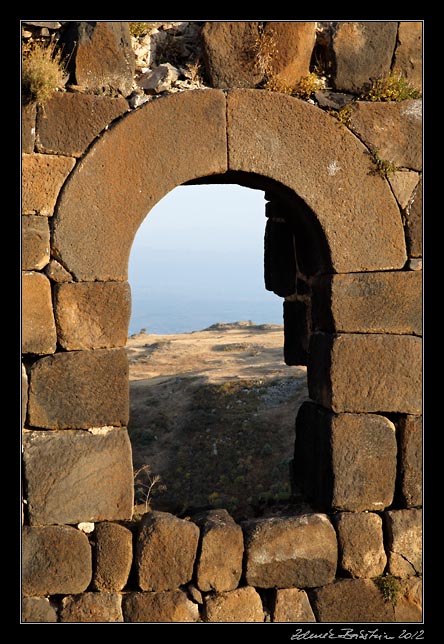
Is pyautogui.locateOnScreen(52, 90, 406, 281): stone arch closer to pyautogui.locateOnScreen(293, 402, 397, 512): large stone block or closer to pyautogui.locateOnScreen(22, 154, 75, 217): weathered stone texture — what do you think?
pyautogui.locateOnScreen(22, 154, 75, 217): weathered stone texture

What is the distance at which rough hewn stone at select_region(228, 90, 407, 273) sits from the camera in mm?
4770

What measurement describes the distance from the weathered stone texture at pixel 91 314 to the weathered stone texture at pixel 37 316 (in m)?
0.06

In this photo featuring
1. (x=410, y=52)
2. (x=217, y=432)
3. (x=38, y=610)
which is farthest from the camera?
(x=217, y=432)

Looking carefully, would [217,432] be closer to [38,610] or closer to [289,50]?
[38,610]

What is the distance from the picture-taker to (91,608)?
14.7 feet

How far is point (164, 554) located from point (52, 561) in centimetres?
70

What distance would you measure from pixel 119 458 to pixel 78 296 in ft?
3.51

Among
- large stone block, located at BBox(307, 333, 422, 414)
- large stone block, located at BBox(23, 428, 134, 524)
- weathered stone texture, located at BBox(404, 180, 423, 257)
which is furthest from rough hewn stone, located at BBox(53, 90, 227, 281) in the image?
large stone block, located at BBox(307, 333, 422, 414)

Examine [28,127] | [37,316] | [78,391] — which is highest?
[28,127]

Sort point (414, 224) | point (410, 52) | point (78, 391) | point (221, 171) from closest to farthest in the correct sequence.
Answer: point (78, 391) → point (221, 171) → point (414, 224) → point (410, 52)

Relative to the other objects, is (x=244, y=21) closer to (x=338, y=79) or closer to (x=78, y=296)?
(x=338, y=79)

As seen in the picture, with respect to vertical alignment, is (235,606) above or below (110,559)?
below

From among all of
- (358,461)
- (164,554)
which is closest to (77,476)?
(164,554)

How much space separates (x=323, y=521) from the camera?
4.80 metres
